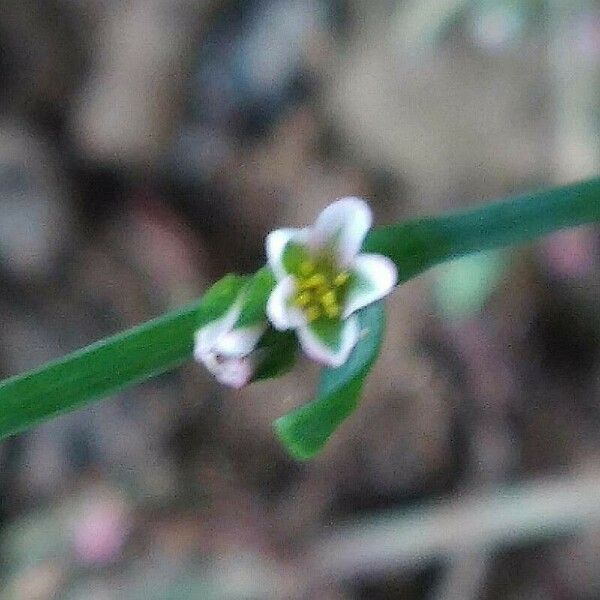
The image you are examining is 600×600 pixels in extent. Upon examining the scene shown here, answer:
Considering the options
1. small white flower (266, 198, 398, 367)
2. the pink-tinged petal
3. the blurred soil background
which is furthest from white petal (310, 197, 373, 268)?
the blurred soil background

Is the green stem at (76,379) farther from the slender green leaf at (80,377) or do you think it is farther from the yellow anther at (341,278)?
the yellow anther at (341,278)

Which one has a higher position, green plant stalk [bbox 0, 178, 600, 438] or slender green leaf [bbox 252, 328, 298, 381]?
green plant stalk [bbox 0, 178, 600, 438]

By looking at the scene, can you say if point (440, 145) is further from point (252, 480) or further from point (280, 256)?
point (280, 256)

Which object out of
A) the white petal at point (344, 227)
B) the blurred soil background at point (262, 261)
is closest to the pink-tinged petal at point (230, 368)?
the white petal at point (344, 227)

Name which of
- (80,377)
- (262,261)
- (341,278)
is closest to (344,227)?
(341,278)

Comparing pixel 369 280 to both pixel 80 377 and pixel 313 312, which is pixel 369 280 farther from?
pixel 80 377

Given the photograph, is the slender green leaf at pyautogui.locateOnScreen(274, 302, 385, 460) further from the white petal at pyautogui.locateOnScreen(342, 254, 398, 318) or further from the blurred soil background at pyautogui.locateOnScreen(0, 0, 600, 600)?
the blurred soil background at pyautogui.locateOnScreen(0, 0, 600, 600)

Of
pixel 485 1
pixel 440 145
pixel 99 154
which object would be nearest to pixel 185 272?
pixel 99 154
